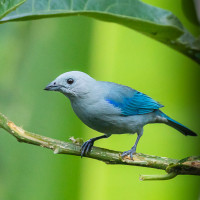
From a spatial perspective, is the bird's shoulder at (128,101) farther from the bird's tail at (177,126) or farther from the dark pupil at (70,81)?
the dark pupil at (70,81)

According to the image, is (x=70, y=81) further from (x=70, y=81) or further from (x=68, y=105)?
(x=68, y=105)

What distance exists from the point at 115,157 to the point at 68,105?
779mm

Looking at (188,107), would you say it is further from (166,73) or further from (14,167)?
(14,167)

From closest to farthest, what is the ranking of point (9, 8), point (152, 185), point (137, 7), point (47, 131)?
point (9, 8) → point (137, 7) → point (47, 131) → point (152, 185)

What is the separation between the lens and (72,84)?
1666 millimetres

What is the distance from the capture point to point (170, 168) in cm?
146

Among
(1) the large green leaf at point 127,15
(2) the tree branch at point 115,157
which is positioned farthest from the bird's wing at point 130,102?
(2) the tree branch at point 115,157

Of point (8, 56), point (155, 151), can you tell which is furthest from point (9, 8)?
point (155, 151)

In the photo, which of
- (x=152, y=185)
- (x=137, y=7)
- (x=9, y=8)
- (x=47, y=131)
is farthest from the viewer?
(x=152, y=185)

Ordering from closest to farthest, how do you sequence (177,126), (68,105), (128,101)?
1. (128,101)
2. (177,126)
3. (68,105)

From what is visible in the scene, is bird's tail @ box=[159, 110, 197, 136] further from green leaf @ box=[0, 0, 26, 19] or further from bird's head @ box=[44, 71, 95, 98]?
green leaf @ box=[0, 0, 26, 19]

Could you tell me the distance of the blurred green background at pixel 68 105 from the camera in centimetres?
189

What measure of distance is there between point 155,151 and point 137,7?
2.29 ft

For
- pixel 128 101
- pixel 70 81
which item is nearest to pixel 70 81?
pixel 70 81
